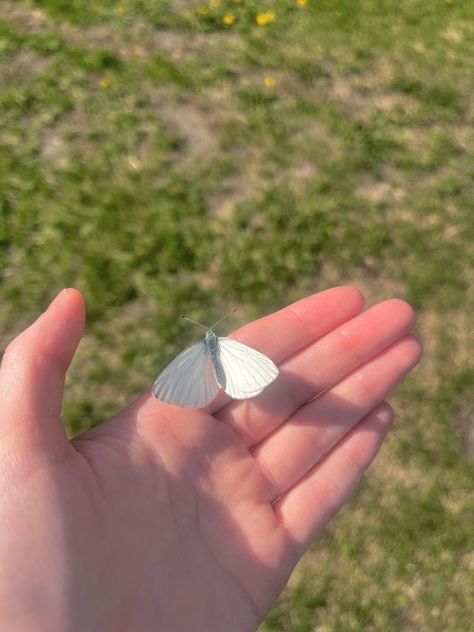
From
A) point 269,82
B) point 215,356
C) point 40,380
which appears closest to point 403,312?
point 215,356

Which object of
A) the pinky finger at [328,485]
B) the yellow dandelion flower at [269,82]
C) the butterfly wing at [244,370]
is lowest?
the pinky finger at [328,485]

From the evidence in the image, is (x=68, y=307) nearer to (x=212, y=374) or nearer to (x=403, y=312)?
(x=212, y=374)

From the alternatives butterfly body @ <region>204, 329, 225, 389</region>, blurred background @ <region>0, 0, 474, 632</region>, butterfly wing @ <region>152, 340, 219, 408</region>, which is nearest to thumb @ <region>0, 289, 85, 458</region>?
butterfly wing @ <region>152, 340, 219, 408</region>

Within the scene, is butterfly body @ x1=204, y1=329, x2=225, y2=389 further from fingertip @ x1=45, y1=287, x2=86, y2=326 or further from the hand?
fingertip @ x1=45, y1=287, x2=86, y2=326

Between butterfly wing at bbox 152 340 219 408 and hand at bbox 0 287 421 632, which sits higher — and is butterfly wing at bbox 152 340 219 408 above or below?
above

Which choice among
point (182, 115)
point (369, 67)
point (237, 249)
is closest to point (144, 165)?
point (182, 115)

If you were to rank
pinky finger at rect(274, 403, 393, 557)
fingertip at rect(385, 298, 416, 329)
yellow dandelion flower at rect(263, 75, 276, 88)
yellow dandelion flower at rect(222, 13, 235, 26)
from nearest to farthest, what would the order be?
1. pinky finger at rect(274, 403, 393, 557)
2. fingertip at rect(385, 298, 416, 329)
3. yellow dandelion flower at rect(263, 75, 276, 88)
4. yellow dandelion flower at rect(222, 13, 235, 26)

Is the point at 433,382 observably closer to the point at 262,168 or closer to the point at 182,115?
the point at 262,168

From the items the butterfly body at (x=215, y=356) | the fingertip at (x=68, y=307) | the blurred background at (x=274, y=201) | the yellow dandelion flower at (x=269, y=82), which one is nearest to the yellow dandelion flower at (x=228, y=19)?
the blurred background at (x=274, y=201)

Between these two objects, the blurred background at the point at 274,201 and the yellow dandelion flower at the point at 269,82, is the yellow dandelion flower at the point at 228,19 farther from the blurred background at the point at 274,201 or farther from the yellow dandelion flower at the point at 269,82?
the yellow dandelion flower at the point at 269,82
